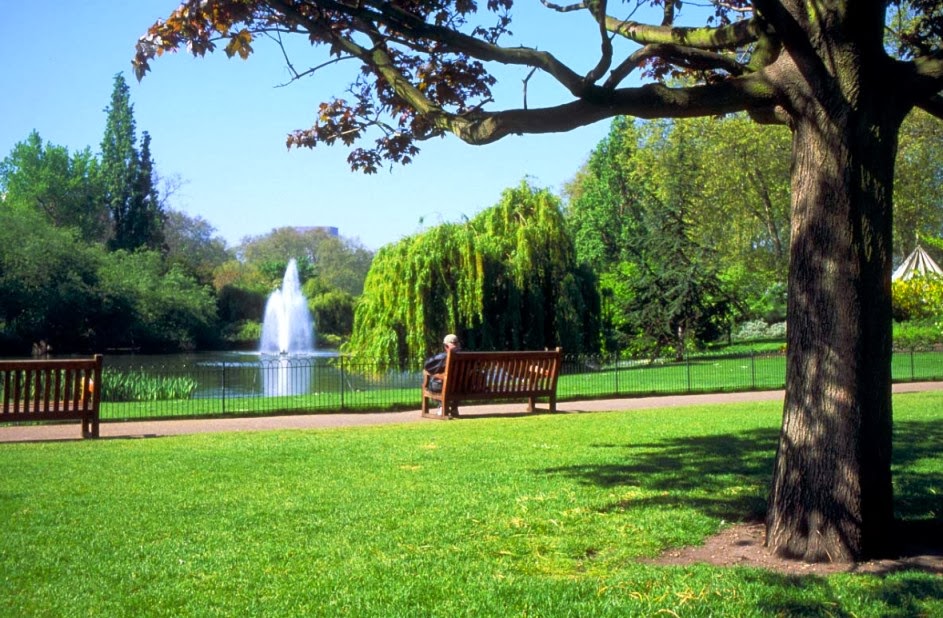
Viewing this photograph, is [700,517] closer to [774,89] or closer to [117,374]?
[774,89]

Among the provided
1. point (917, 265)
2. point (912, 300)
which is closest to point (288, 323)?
point (912, 300)

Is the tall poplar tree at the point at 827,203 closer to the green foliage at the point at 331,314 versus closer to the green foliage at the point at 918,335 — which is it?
the green foliage at the point at 918,335

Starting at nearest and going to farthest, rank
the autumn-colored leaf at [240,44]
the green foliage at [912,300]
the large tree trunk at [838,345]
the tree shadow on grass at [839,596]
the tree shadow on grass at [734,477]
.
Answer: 1. the tree shadow on grass at [839,596]
2. the large tree trunk at [838,345]
3. the tree shadow on grass at [734,477]
4. the autumn-colored leaf at [240,44]
5. the green foliage at [912,300]

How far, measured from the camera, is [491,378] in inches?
636

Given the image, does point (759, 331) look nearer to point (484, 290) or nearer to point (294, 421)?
point (484, 290)

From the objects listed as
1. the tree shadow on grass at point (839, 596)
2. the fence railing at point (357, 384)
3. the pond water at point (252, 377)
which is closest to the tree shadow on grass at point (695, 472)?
the tree shadow on grass at point (839, 596)

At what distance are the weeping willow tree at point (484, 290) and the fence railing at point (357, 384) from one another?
296cm

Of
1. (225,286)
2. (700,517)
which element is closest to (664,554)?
(700,517)

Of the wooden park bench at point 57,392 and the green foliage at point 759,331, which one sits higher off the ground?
the green foliage at point 759,331

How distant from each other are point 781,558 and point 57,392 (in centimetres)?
1014

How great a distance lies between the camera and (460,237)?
92.7ft

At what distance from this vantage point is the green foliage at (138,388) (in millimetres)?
20281

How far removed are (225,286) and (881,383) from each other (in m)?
63.6

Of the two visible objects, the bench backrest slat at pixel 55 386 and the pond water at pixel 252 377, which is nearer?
the bench backrest slat at pixel 55 386
